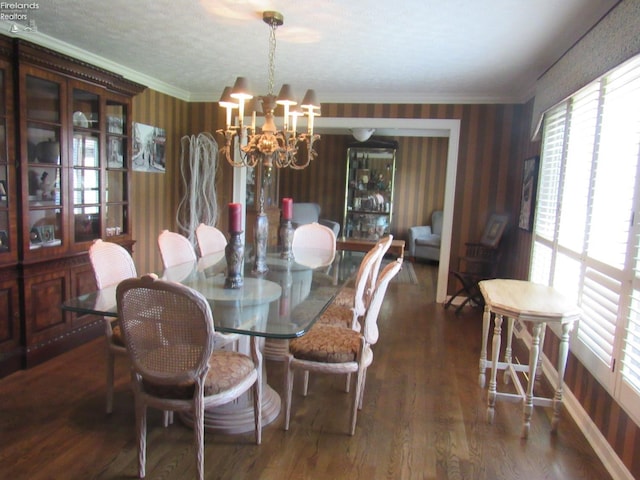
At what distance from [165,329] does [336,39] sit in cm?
231

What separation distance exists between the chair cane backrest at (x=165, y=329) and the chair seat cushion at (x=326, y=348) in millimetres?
652

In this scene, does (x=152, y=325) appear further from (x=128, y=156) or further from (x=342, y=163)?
(x=342, y=163)

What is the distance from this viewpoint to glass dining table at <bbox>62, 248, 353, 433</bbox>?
1908 millimetres

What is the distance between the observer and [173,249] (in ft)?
10.3

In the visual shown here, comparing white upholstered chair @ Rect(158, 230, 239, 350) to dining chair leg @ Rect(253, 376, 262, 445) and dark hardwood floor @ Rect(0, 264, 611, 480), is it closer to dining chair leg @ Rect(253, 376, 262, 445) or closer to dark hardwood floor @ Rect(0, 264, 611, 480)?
dining chair leg @ Rect(253, 376, 262, 445)

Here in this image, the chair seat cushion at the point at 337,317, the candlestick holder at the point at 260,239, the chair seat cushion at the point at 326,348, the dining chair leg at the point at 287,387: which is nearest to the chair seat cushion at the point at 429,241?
the chair seat cushion at the point at 337,317

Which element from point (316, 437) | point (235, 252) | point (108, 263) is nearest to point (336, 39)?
point (235, 252)

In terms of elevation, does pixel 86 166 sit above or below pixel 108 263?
above

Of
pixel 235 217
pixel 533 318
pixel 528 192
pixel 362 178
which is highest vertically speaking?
pixel 362 178

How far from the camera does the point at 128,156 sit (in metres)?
3.84

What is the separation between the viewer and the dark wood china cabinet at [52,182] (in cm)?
283

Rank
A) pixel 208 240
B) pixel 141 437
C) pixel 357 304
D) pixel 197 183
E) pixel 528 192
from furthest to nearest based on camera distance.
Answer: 1. pixel 197 183
2. pixel 528 192
3. pixel 208 240
4. pixel 357 304
5. pixel 141 437

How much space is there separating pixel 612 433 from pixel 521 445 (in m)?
0.43

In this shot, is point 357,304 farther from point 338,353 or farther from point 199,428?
point 199,428
